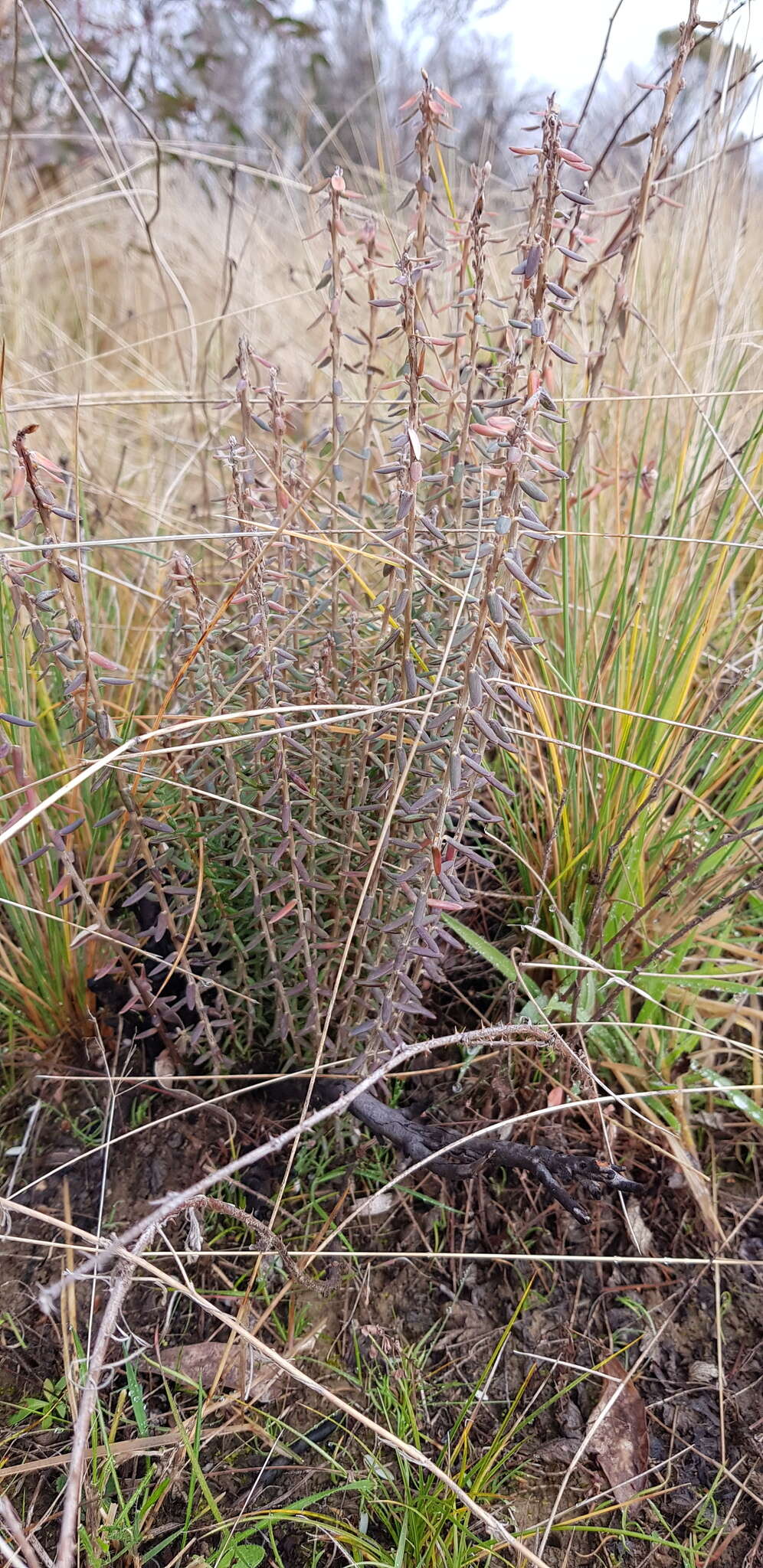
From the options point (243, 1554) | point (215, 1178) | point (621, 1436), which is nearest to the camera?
point (215, 1178)

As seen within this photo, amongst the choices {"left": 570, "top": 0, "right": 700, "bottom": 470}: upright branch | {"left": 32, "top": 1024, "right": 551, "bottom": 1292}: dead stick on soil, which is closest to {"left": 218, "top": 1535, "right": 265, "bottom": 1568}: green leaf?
{"left": 32, "top": 1024, "right": 551, "bottom": 1292}: dead stick on soil

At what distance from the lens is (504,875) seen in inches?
65.7

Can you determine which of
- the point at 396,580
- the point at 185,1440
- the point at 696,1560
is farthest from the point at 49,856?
the point at 696,1560

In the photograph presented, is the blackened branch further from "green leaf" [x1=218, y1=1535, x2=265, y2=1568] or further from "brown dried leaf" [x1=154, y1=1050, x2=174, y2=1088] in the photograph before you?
"green leaf" [x1=218, y1=1535, x2=265, y2=1568]

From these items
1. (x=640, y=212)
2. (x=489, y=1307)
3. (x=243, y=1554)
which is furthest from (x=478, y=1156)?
(x=640, y=212)

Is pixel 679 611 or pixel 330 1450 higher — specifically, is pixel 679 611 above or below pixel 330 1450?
above

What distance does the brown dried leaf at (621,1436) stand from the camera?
1.13 metres

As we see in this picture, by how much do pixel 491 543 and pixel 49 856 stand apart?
0.99 meters

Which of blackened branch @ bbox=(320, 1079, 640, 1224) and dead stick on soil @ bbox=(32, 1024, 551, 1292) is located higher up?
dead stick on soil @ bbox=(32, 1024, 551, 1292)

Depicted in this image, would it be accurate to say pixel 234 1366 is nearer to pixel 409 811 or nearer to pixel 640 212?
pixel 409 811

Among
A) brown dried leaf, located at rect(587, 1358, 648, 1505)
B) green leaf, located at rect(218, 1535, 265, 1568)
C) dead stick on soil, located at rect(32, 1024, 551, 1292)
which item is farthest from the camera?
brown dried leaf, located at rect(587, 1358, 648, 1505)

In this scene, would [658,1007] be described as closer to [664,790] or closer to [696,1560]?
[664,790]

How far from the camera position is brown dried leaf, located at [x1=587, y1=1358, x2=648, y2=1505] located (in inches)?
44.4

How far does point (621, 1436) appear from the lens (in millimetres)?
1168
